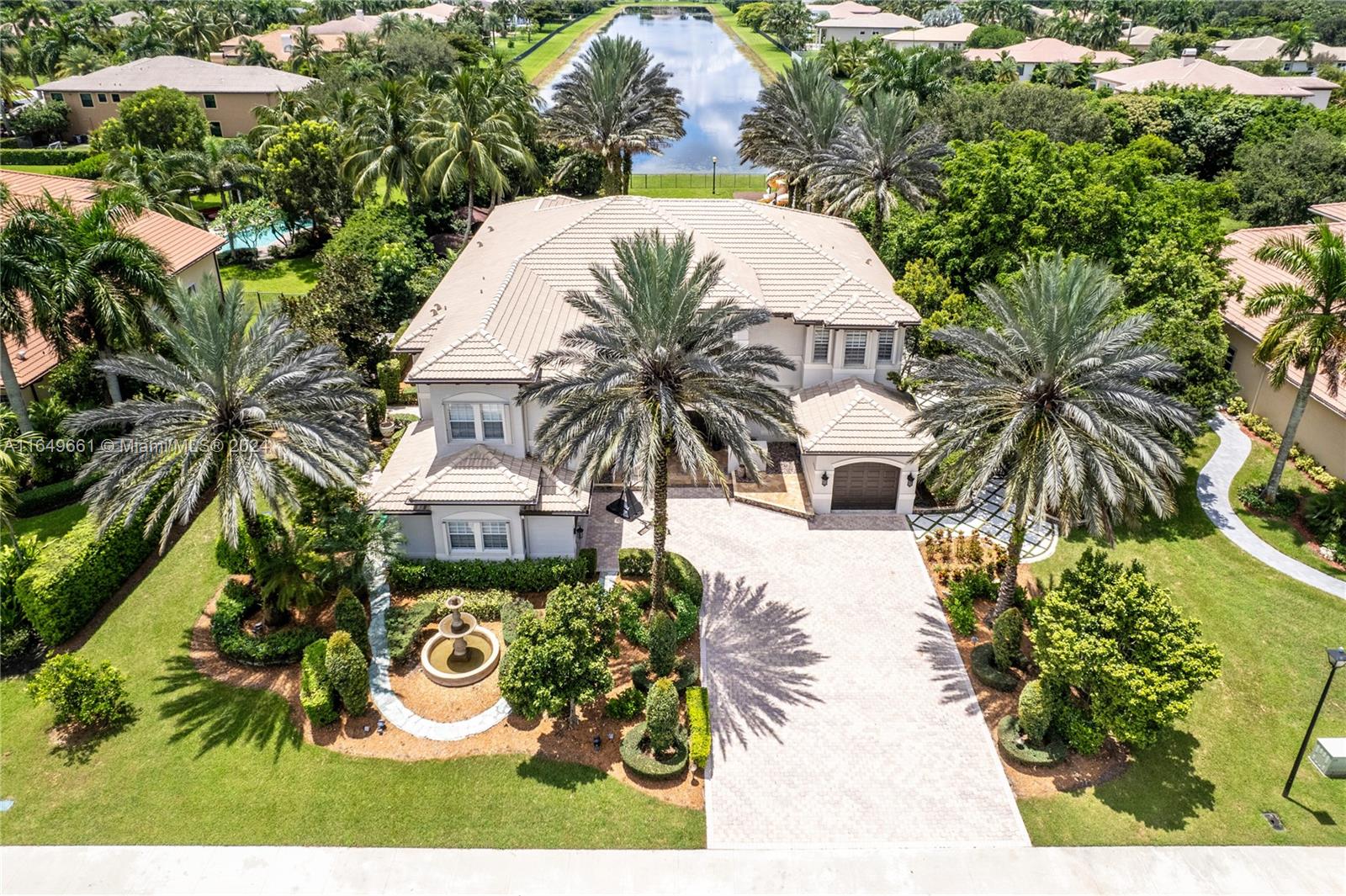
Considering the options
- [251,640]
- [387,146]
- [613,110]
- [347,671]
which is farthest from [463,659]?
[613,110]

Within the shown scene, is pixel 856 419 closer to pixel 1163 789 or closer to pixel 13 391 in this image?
pixel 1163 789

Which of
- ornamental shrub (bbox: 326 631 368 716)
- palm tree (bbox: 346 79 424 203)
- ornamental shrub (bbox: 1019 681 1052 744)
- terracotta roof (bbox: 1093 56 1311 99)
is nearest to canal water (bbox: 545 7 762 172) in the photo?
palm tree (bbox: 346 79 424 203)

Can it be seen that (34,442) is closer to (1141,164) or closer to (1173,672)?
(1173,672)

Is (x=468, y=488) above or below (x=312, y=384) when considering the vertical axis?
below

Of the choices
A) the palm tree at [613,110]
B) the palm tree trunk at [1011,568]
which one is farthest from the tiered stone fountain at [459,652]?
the palm tree at [613,110]

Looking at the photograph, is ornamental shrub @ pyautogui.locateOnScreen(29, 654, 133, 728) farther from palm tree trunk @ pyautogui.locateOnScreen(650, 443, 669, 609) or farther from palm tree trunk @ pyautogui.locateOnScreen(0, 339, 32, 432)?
palm tree trunk @ pyautogui.locateOnScreen(650, 443, 669, 609)

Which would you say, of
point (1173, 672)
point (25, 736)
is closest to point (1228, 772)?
point (1173, 672)
